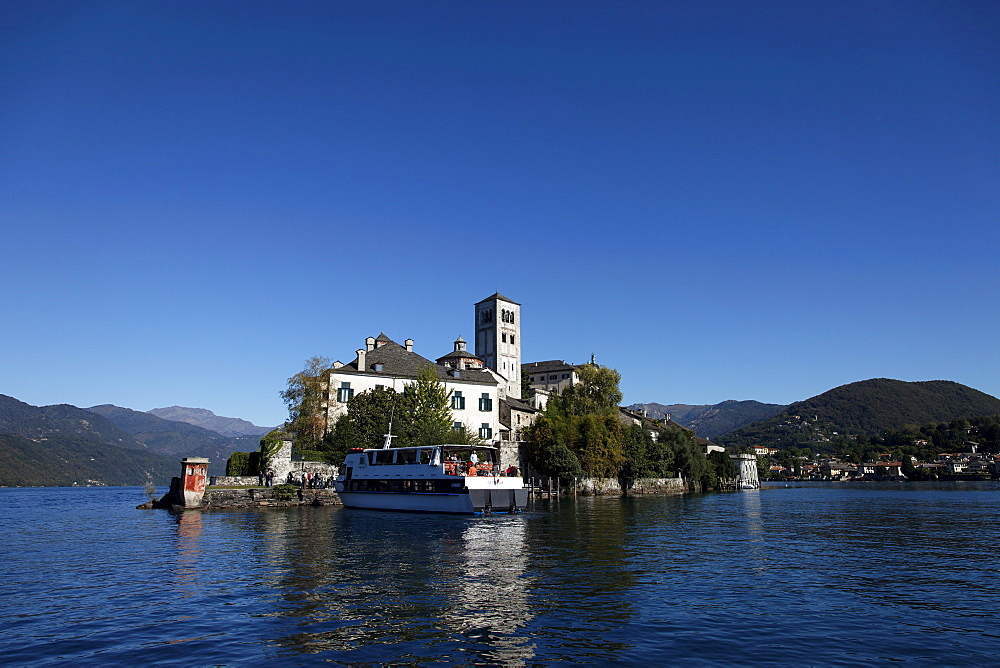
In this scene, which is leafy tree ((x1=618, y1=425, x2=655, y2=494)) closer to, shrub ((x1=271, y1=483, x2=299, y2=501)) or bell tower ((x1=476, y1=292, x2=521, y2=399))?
shrub ((x1=271, y1=483, x2=299, y2=501))

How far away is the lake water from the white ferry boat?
8182 millimetres

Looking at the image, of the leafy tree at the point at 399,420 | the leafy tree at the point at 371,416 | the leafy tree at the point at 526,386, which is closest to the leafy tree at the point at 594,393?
the leafy tree at the point at 399,420

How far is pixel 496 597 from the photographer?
16.6 metres

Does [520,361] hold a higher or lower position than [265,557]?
higher

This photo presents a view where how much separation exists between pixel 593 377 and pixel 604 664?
80.0 m

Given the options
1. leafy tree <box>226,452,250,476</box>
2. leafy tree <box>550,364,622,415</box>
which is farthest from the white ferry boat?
leafy tree <box>550,364,622,415</box>

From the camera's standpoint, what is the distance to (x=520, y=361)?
447 feet

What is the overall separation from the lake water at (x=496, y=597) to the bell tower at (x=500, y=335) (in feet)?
325

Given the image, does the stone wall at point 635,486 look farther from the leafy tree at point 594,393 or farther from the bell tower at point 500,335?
the bell tower at point 500,335

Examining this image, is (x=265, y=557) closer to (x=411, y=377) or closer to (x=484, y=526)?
(x=484, y=526)

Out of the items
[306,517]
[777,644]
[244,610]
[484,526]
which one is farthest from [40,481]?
[777,644]

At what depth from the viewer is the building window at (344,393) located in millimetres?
67125

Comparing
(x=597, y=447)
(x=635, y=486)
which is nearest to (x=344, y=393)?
(x=597, y=447)

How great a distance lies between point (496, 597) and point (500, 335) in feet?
383
